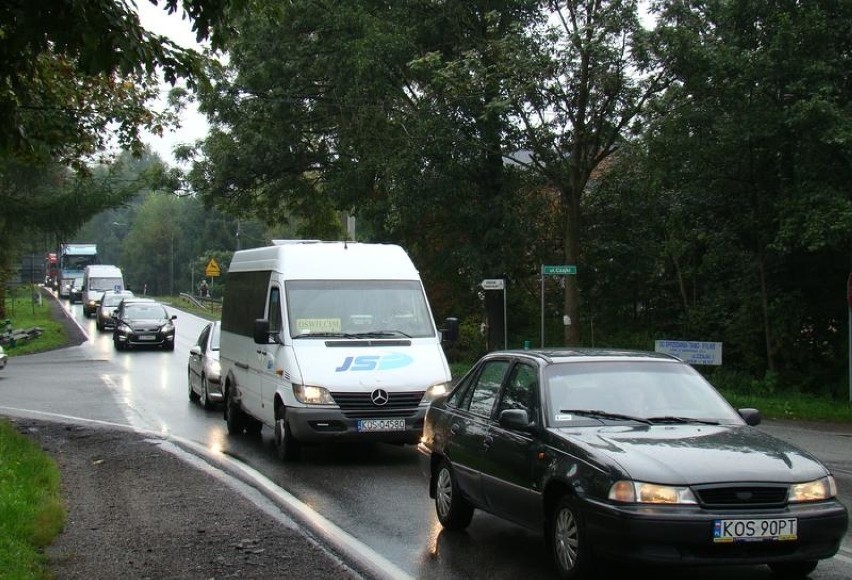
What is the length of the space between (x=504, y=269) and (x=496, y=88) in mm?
5824

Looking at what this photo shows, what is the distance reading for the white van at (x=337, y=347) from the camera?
11.3 meters

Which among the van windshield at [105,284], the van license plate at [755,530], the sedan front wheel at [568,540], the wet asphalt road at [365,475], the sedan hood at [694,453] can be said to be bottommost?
the wet asphalt road at [365,475]

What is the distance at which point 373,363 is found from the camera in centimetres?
1156

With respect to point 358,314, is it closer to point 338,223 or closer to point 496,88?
point 496,88

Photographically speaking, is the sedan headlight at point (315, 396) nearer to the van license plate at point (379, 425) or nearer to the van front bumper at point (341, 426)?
the van front bumper at point (341, 426)

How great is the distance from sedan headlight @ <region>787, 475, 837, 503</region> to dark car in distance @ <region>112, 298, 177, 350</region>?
32178mm

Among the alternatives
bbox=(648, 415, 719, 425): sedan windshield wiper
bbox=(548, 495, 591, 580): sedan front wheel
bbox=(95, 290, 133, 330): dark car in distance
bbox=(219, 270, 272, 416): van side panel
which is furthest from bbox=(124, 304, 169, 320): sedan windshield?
bbox=(548, 495, 591, 580): sedan front wheel

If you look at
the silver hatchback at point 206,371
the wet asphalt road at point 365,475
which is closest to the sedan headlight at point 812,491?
the wet asphalt road at point 365,475

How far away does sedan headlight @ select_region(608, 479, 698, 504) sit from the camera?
5586 mm

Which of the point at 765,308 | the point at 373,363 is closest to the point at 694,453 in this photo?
the point at 373,363

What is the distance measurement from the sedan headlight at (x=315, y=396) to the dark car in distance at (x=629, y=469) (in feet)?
11.3

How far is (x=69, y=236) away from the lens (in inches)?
1110

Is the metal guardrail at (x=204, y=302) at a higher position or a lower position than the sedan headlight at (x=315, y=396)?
higher

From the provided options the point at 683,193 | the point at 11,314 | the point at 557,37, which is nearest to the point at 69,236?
the point at 557,37
